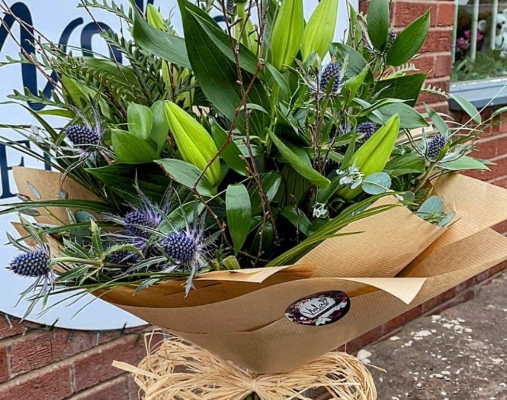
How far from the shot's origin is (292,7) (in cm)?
63

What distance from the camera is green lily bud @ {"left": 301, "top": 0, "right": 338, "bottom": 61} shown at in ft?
2.28

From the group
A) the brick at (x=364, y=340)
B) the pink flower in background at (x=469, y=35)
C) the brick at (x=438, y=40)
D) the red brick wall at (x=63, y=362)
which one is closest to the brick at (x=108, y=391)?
the red brick wall at (x=63, y=362)

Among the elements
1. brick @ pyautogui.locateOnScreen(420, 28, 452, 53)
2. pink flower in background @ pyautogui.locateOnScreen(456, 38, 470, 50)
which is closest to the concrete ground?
brick @ pyautogui.locateOnScreen(420, 28, 452, 53)

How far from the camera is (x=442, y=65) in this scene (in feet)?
8.09

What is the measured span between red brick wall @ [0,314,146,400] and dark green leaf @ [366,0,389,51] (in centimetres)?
107

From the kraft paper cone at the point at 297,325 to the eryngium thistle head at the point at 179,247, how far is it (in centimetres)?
8

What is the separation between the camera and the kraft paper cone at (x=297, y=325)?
24.1 inches

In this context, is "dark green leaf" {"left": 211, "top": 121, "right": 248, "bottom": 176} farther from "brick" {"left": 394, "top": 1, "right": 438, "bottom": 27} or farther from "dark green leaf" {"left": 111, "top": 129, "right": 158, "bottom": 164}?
"brick" {"left": 394, "top": 1, "right": 438, "bottom": 27}

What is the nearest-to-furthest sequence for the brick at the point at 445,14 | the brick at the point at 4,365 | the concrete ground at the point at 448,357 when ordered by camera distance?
the brick at the point at 4,365 < the concrete ground at the point at 448,357 < the brick at the point at 445,14

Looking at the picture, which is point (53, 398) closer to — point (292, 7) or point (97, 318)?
point (97, 318)

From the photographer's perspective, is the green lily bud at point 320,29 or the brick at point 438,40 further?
the brick at point 438,40

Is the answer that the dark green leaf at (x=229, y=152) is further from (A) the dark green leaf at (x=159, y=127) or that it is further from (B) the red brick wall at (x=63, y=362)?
(B) the red brick wall at (x=63, y=362)

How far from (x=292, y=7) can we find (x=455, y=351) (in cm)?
194

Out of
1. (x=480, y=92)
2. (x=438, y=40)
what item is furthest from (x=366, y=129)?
(x=480, y=92)
